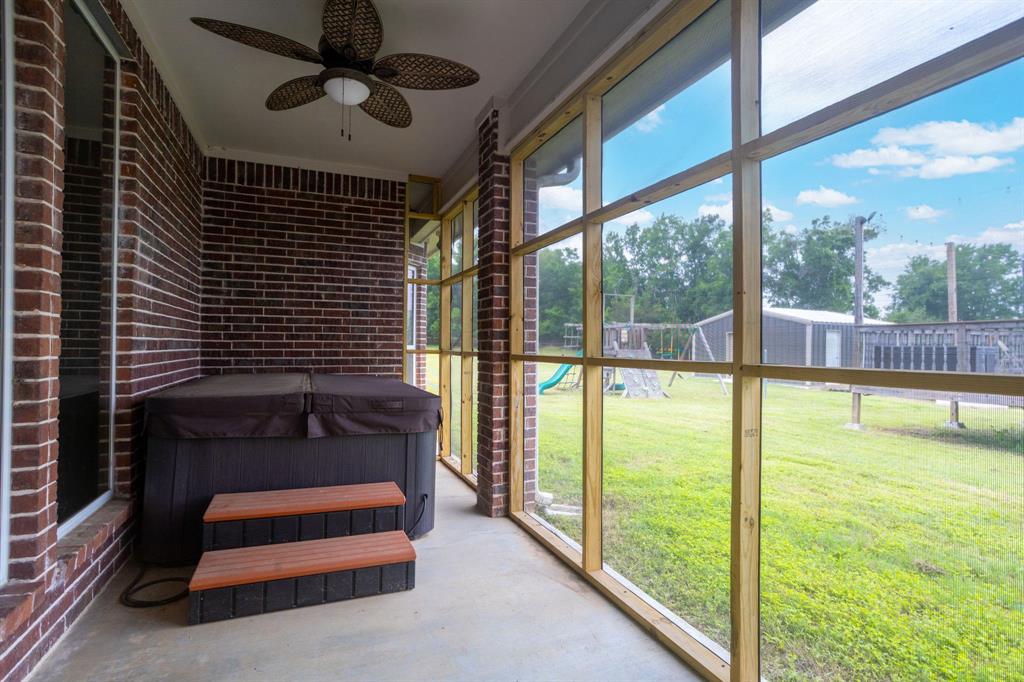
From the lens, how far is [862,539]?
1.80 metres

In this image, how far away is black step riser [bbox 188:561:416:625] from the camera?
7.66 feet

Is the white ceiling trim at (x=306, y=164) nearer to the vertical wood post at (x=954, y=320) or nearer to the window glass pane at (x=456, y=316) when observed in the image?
the window glass pane at (x=456, y=316)

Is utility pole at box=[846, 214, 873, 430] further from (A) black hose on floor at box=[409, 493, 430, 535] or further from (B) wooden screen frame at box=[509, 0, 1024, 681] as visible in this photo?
(A) black hose on floor at box=[409, 493, 430, 535]

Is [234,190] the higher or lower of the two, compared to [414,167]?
lower

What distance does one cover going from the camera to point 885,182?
4.87 ft

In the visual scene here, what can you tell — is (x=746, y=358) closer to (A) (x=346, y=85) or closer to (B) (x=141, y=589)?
(A) (x=346, y=85)

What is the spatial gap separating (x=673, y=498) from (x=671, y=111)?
2316mm

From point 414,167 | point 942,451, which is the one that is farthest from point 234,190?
point 942,451

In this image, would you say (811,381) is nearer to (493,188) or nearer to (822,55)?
(822,55)

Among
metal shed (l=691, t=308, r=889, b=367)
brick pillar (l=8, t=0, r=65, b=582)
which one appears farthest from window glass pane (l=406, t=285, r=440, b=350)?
metal shed (l=691, t=308, r=889, b=367)

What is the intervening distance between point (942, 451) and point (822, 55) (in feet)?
4.21

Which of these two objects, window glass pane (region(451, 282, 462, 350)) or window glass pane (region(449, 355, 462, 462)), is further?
window glass pane (region(449, 355, 462, 462))

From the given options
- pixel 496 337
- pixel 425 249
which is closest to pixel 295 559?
pixel 496 337

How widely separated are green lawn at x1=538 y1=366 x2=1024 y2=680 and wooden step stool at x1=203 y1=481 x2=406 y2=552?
52.1 inches
